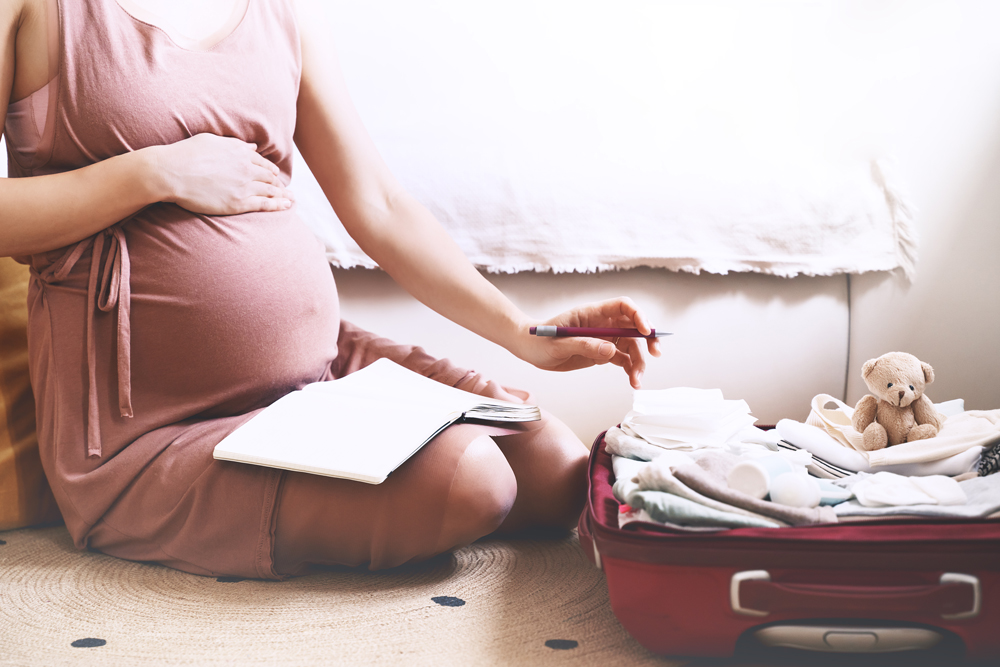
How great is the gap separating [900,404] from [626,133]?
0.74 meters

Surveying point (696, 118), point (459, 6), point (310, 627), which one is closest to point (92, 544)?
point (310, 627)

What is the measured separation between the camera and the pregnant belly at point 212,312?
0.74 metres

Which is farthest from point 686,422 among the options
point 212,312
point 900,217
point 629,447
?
point 900,217

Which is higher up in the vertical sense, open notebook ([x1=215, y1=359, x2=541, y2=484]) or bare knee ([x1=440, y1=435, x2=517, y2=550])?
open notebook ([x1=215, y1=359, x2=541, y2=484])

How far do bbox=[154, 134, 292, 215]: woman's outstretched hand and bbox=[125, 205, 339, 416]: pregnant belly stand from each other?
0.06ft

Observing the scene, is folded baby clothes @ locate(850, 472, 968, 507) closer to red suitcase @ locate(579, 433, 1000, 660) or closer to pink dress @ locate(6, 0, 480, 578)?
red suitcase @ locate(579, 433, 1000, 660)

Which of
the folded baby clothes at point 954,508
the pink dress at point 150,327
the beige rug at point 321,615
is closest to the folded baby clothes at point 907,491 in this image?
the folded baby clothes at point 954,508

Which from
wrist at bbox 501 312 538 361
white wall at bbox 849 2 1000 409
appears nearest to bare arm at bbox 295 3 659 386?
wrist at bbox 501 312 538 361

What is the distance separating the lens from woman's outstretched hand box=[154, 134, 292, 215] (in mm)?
729

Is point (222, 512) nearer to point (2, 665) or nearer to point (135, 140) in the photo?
point (2, 665)

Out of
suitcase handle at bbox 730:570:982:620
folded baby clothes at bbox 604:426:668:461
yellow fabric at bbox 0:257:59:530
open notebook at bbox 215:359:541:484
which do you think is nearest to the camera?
suitcase handle at bbox 730:570:982:620

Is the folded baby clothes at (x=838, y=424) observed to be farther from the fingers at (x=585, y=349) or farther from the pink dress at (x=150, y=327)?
the pink dress at (x=150, y=327)

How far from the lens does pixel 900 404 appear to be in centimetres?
79

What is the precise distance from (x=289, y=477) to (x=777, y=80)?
1.23m
